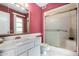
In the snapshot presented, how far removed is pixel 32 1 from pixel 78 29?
683 millimetres

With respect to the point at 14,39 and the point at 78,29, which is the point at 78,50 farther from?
the point at 14,39

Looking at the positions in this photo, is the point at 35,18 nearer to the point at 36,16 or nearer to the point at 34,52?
the point at 36,16

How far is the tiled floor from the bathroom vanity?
79 millimetres

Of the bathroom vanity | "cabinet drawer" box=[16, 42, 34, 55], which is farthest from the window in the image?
"cabinet drawer" box=[16, 42, 34, 55]

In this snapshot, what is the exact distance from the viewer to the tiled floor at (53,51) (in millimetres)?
1390

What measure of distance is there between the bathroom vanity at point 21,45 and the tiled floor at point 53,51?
0.08 metres

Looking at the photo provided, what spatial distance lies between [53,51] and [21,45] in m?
0.41

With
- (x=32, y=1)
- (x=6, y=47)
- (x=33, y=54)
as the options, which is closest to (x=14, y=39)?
(x=6, y=47)

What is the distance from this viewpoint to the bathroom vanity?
4.27 ft

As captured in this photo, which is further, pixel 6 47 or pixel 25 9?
pixel 25 9

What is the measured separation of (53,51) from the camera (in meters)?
1.42

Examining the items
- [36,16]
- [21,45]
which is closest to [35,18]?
[36,16]

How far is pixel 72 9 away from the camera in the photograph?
1370mm

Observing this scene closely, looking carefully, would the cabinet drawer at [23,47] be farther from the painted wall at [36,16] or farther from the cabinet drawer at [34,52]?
the painted wall at [36,16]
